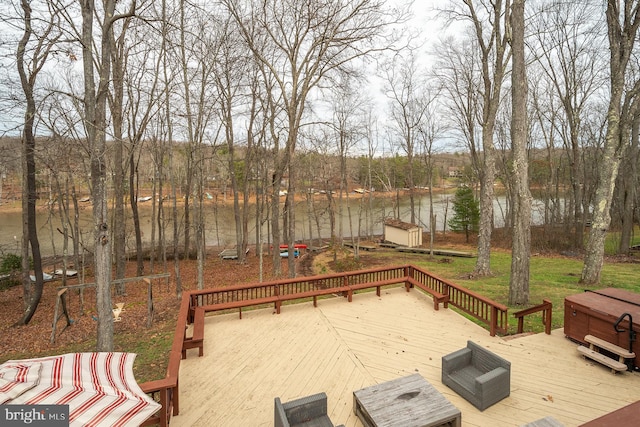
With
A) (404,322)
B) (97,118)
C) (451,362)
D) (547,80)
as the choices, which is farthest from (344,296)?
(547,80)

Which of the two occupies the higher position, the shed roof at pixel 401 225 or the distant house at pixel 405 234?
the shed roof at pixel 401 225

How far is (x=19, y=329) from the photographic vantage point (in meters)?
9.45

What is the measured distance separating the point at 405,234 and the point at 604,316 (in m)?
18.3

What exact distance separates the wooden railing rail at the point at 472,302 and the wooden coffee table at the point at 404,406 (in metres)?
2.53

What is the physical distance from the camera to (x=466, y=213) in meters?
24.5

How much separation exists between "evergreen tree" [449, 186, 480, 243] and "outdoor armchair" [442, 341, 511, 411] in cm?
2168

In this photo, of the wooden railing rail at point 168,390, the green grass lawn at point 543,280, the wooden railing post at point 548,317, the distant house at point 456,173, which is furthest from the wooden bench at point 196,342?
the distant house at point 456,173

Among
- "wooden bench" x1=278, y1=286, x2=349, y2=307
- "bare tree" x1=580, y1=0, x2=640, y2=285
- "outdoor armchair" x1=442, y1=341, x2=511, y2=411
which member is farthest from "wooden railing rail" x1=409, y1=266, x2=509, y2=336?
"bare tree" x1=580, y1=0, x2=640, y2=285

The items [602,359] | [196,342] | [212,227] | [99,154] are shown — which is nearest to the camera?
[602,359]

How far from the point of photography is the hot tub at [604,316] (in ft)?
15.2

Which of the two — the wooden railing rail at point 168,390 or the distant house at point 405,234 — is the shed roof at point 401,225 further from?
the wooden railing rail at point 168,390

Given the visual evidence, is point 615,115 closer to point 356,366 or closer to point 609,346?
point 609,346

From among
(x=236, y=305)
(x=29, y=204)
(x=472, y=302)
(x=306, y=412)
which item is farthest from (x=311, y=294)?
(x=29, y=204)

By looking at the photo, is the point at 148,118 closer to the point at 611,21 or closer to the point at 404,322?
the point at 404,322
